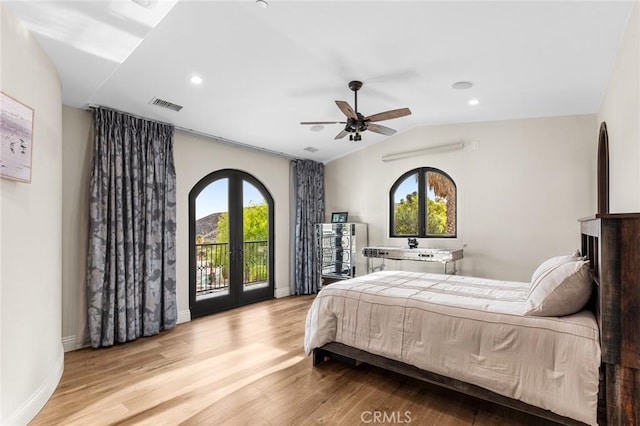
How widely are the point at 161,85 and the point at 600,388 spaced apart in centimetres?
409

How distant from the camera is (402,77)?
3504 millimetres

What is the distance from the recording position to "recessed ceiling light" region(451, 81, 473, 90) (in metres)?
3.59

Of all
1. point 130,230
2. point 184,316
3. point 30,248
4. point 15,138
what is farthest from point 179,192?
point 15,138

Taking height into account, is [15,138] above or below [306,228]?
above

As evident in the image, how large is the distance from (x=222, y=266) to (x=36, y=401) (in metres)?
2.87

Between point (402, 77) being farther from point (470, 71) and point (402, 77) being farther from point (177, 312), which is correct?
point (177, 312)

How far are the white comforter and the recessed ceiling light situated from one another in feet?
6.90

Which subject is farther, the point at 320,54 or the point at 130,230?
the point at 130,230

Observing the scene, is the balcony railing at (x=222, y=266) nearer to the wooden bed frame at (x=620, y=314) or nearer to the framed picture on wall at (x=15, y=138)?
the framed picture on wall at (x=15, y=138)

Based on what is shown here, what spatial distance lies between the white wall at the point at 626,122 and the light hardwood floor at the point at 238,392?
1.76 metres

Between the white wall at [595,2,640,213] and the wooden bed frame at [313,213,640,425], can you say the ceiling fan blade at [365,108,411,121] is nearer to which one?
the white wall at [595,2,640,213]

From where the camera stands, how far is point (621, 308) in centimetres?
161

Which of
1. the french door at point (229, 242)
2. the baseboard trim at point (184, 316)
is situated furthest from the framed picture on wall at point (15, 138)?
the baseboard trim at point (184, 316)

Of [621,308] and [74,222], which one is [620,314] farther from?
[74,222]
